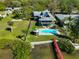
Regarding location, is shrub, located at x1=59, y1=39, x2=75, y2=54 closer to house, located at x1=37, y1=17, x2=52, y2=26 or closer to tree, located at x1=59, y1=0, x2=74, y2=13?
house, located at x1=37, y1=17, x2=52, y2=26

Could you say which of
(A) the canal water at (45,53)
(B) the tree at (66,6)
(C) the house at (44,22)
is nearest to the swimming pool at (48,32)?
(C) the house at (44,22)

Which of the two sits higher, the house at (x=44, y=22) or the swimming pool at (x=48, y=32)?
the house at (x=44, y=22)

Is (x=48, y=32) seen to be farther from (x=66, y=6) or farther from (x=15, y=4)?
(x=15, y=4)

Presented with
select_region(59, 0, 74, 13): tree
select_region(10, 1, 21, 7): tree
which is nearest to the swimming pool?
select_region(59, 0, 74, 13): tree

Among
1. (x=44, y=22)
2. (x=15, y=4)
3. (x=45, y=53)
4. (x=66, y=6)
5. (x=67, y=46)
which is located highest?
Answer: (x=66, y=6)

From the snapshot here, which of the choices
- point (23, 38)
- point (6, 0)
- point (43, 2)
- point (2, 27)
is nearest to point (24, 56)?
point (23, 38)

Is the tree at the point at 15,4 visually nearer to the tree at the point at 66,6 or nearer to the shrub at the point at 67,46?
the tree at the point at 66,6

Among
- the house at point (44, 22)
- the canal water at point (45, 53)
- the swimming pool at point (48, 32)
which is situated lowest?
the canal water at point (45, 53)

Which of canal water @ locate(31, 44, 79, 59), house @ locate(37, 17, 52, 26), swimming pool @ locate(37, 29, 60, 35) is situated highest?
house @ locate(37, 17, 52, 26)

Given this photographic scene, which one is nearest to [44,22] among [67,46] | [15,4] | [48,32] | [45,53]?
[48,32]

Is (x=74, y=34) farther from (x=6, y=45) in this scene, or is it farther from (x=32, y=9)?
(x=32, y=9)
